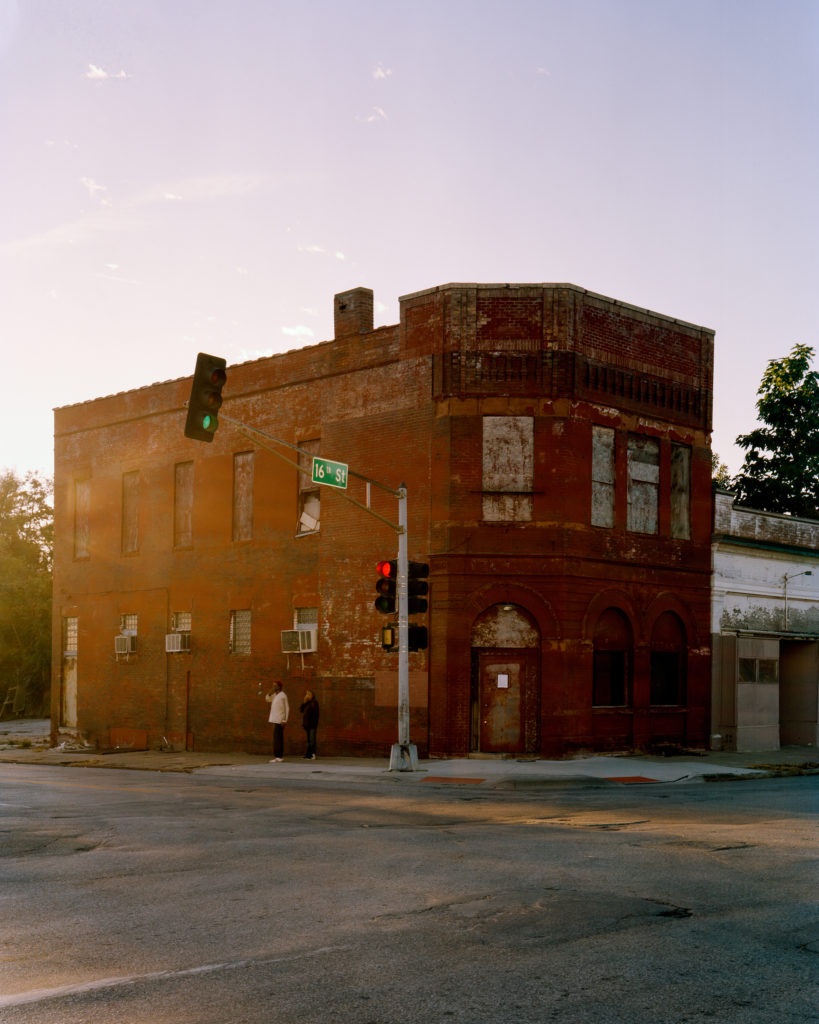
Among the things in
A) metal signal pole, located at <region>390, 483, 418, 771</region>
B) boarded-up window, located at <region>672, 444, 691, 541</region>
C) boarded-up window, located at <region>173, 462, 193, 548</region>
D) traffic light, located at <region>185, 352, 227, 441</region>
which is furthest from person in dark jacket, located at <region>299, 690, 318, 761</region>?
traffic light, located at <region>185, 352, 227, 441</region>

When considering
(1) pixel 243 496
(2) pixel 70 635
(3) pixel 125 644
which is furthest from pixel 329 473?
(2) pixel 70 635

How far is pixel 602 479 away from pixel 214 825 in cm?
1514

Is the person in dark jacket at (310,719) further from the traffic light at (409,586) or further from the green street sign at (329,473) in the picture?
the green street sign at (329,473)

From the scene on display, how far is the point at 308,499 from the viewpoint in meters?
28.8

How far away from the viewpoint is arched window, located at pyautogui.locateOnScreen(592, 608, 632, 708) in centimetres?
2581

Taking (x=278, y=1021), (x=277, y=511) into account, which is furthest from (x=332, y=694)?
(x=278, y=1021)

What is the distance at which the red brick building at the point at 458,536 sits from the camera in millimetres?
24891

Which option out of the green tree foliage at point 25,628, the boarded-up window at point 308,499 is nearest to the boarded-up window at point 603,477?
the boarded-up window at point 308,499

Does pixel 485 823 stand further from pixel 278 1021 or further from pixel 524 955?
pixel 278 1021

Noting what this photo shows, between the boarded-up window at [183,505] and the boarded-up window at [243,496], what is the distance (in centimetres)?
207

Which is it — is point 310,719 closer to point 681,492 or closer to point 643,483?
point 643,483

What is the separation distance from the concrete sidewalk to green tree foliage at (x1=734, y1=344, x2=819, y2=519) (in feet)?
47.1

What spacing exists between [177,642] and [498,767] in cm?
1205

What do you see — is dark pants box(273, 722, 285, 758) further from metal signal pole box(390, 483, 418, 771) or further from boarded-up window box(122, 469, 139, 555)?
boarded-up window box(122, 469, 139, 555)
